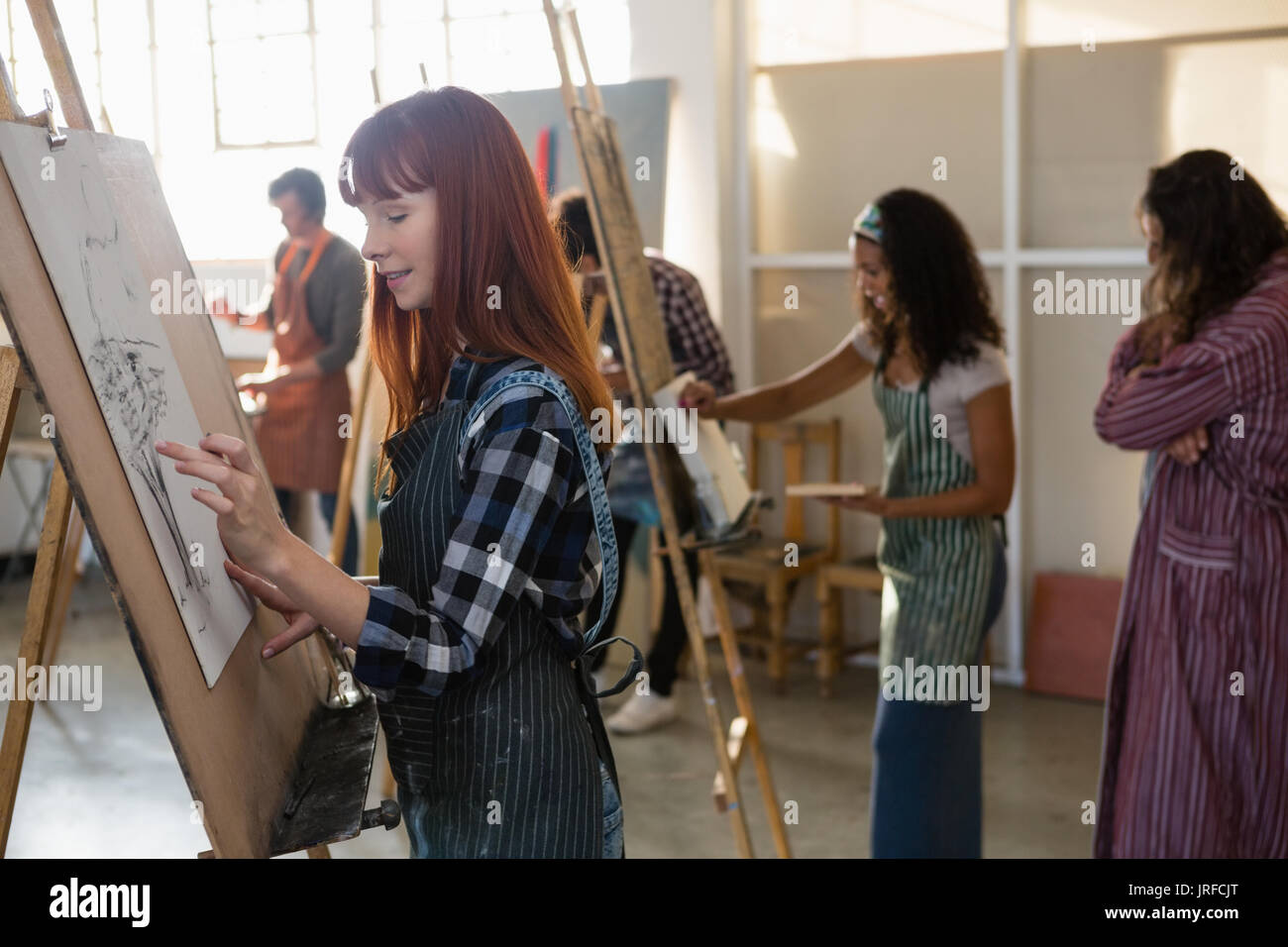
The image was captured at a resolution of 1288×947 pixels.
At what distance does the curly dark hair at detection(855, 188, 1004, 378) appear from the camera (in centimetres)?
274

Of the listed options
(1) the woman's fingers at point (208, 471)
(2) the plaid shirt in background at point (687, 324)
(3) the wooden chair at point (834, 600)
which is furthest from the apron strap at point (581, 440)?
(3) the wooden chair at point (834, 600)

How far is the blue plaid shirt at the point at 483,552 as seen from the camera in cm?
132

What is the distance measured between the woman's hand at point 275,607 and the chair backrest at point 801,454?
3.45 m

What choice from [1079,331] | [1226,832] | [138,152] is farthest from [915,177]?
[138,152]

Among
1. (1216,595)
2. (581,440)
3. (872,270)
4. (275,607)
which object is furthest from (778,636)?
(581,440)

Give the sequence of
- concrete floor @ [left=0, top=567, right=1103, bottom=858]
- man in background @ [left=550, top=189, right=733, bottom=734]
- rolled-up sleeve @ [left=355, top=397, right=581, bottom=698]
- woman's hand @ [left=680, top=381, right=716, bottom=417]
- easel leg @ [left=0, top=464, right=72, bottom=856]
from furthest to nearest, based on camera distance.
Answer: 1. man in background @ [left=550, top=189, right=733, bottom=734]
2. concrete floor @ [left=0, top=567, right=1103, bottom=858]
3. woman's hand @ [left=680, top=381, right=716, bottom=417]
4. easel leg @ [left=0, top=464, right=72, bottom=856]
5. rolled-up sleeve @ [left=355, top=397, right=581, bottom=698]

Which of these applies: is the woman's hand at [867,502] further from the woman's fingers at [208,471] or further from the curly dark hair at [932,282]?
the woman's fingers at [208,471]

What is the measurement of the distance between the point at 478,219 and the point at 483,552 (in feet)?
1.14

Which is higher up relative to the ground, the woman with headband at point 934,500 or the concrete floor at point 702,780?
the woman with headband at point 934,500

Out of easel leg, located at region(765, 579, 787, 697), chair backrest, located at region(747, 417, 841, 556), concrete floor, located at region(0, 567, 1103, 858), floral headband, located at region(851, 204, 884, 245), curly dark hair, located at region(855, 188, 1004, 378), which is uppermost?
floral headband, located at region(851, 204, 884, 245)

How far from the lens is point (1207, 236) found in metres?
2.58

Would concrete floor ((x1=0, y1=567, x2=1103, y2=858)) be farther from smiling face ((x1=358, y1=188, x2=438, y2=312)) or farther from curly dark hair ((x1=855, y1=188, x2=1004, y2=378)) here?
smiling face ((x1=358, y1=188, x2=438, y2=312))

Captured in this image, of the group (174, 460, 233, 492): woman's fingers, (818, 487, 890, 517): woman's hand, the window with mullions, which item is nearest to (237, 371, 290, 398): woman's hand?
the window with mullions

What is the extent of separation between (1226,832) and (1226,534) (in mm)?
575
